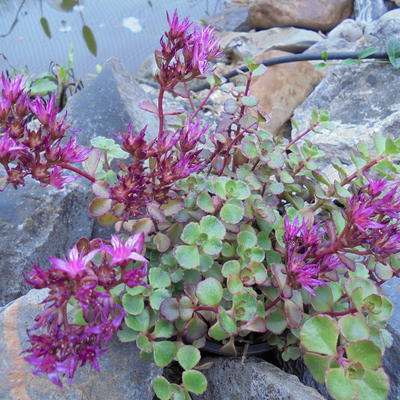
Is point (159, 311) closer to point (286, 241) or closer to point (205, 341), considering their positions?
point (205, 341)

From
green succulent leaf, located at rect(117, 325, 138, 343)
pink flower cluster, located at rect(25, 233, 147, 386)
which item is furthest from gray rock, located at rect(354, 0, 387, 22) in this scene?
pink flower cluster, located at rect(25, 233, 147, 386)

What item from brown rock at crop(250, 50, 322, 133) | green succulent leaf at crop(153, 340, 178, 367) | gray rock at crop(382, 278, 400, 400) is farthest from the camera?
brown rock at crop(250, 50, 322, 133)

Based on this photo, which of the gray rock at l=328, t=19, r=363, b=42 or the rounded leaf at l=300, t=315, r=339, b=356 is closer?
the rounded leaf at l=300, t=315, r=339, b=356

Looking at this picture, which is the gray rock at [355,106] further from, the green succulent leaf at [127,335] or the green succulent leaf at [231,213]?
the green succulent leaf at [127,335]

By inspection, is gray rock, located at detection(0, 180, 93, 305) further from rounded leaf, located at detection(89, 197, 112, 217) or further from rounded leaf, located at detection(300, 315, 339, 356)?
rounded leaf, located at detection(300, 315, 339, 356)

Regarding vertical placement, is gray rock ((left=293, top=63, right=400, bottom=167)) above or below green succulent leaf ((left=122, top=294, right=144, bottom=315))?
Answer: below

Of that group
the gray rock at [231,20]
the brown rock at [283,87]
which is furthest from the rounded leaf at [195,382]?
the gray rock at [231,20]

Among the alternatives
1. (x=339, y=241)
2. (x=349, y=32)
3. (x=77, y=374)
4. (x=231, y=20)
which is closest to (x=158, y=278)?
(x=77, y=374)
